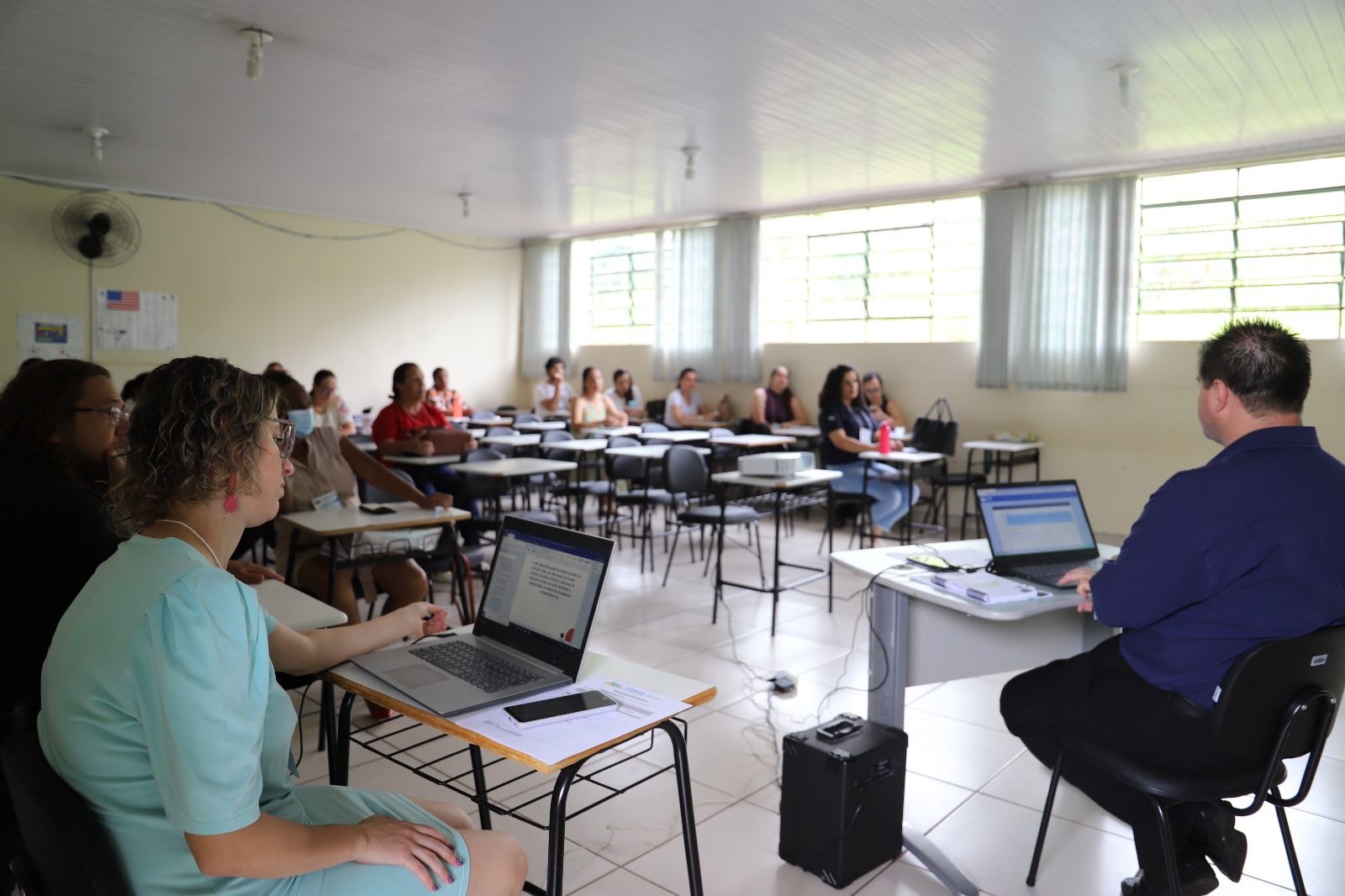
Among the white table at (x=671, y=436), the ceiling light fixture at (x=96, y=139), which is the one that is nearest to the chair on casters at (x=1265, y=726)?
the white table at (x=671, y=436)

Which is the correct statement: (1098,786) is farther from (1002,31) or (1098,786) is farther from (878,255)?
(878,255)

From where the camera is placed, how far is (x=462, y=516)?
3.73 meters

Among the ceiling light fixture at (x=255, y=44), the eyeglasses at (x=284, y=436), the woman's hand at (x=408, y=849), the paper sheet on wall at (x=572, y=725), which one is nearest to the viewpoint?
the woman's hand at (x=408, y=849)

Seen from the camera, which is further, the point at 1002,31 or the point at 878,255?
the point at 878,255

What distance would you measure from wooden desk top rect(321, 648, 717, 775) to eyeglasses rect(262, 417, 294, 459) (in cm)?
51

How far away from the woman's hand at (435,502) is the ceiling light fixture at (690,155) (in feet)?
12.3

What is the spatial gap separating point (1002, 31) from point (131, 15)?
4123mm

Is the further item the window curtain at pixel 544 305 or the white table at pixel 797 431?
the window curtain at pixel 544 305

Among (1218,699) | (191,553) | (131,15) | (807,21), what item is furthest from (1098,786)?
(131,15)

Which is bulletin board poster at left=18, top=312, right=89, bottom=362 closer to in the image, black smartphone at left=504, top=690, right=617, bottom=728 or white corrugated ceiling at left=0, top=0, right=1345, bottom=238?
white corrugated ceiling at left=0, top=0, right=1345, bottom=238

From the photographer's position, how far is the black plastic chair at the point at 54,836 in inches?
40.8

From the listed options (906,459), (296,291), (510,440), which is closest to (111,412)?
(510,440)

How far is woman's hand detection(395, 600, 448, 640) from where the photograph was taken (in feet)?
5.94

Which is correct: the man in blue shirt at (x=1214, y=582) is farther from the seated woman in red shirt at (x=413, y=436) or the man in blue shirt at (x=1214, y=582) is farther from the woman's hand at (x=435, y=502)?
the seated woman in red shirt at (x=413, y=436)
